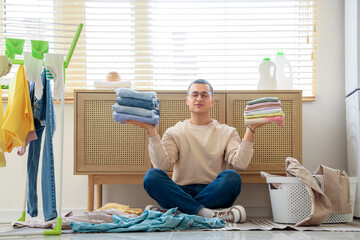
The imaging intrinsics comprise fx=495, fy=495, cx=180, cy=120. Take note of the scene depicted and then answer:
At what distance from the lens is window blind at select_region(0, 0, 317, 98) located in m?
3.87

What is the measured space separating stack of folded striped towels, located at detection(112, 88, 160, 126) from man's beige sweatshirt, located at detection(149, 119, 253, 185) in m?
0.34

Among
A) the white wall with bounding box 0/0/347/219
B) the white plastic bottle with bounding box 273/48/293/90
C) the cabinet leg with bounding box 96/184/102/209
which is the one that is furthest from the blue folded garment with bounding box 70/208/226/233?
the white plastic bottle with bounding box 273/48/293/90

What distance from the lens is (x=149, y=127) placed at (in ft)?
9.37

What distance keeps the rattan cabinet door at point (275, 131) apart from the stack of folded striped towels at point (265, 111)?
0.54m

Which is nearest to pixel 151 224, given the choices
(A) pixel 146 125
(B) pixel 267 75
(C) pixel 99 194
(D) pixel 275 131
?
(A) pixel 146 125

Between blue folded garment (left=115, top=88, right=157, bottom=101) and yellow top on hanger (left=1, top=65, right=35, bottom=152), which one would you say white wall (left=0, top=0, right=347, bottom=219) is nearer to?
blue folded garment (left=115, top=88, right=157, bottom=101)

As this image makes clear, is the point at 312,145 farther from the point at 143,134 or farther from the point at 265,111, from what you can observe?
the point at 143,134

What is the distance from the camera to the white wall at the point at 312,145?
373 centimetres

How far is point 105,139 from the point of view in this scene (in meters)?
3.42

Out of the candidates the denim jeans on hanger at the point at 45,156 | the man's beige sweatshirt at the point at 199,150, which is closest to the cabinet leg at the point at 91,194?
the man's beige sweatshirt at the point at 199,150

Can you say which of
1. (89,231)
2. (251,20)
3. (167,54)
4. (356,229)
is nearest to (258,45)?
(251,20)

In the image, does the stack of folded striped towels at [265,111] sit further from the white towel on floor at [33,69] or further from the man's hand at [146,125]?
the white towel on floor at [33,69]

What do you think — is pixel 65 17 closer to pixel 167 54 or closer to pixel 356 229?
pixel 167 54

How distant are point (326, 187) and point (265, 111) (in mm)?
598
